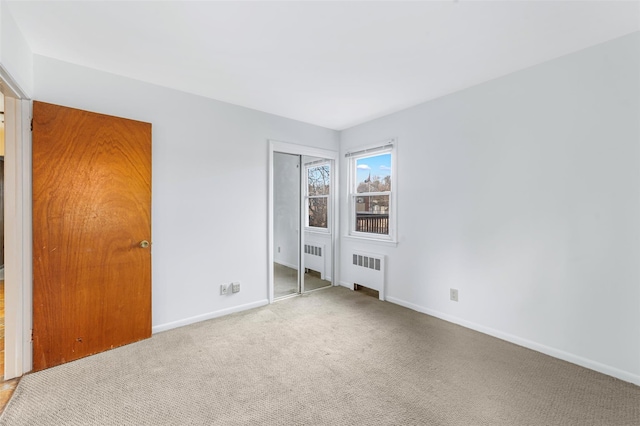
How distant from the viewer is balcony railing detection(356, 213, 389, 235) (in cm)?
383

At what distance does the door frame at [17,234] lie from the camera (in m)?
2.05

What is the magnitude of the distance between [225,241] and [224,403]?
5.82 feet

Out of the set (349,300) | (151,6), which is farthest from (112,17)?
(349,300)

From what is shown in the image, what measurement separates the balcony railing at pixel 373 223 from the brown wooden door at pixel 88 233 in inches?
108

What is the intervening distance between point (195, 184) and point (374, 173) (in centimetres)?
237

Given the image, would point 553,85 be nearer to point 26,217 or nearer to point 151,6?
point 151,6

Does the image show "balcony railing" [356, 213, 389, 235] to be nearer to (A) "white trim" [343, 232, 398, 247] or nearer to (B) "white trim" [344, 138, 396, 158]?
(A) "white trim" [343, 232, 398, 247]

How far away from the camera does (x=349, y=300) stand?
12.3ft

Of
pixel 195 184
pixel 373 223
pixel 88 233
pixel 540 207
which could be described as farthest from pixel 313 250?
pixel 540 207

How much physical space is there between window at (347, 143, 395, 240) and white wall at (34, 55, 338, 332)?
1.34 metres

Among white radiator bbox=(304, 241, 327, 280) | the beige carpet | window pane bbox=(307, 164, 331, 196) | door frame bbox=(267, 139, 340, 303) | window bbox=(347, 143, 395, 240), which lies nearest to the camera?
the beige carpet

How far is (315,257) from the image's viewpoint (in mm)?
4488

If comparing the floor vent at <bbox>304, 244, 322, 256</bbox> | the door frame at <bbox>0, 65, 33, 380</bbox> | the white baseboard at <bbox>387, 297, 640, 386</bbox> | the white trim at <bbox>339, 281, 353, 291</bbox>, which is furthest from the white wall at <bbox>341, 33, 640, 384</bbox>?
the door frame at <bbox>0, 65, 33, 380</bbox>

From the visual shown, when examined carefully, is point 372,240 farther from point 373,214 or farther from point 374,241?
point 373,214
